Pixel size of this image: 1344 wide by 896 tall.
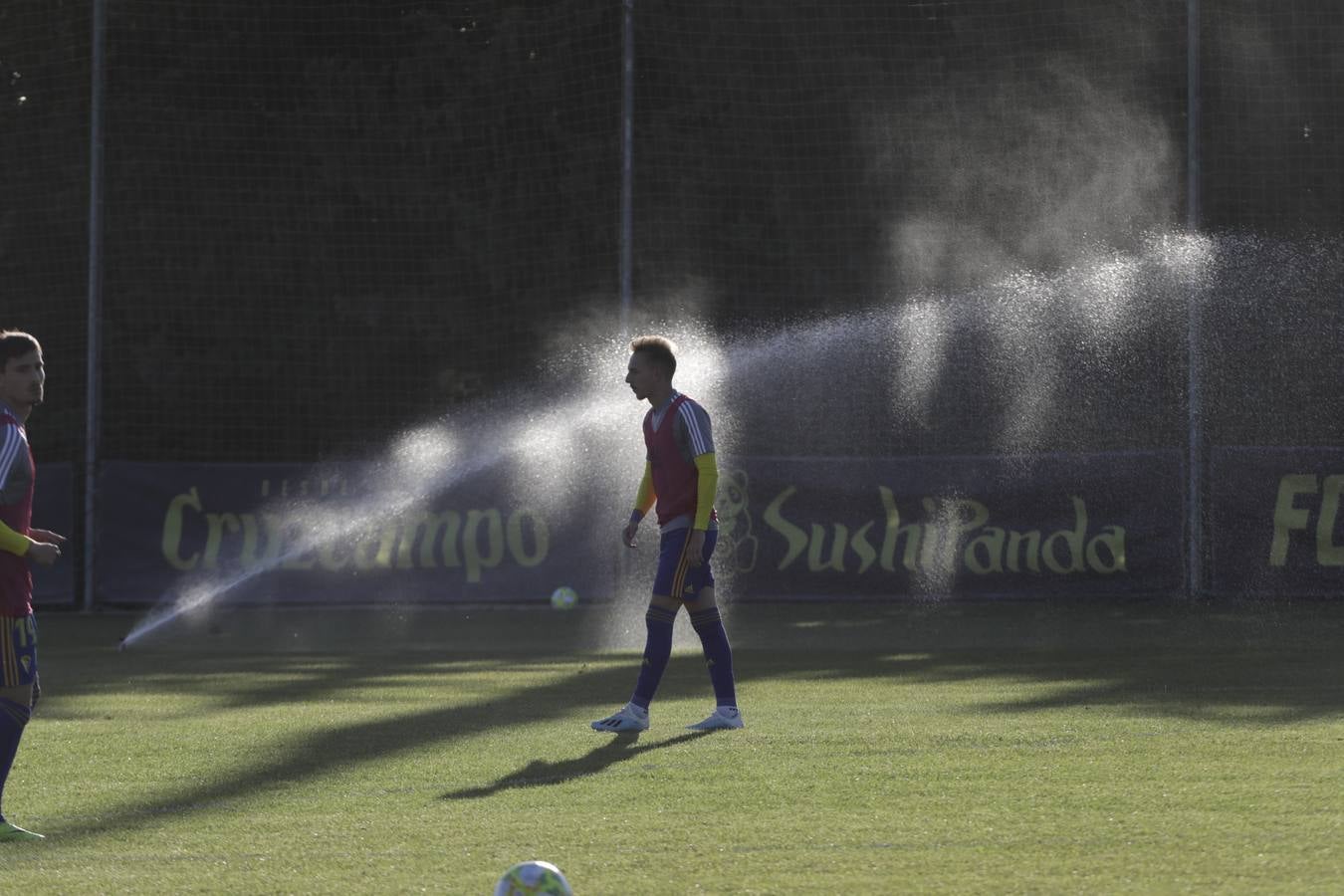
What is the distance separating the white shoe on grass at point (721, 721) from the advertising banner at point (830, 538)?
27.2 ft

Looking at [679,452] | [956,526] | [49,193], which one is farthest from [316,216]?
[679,452]

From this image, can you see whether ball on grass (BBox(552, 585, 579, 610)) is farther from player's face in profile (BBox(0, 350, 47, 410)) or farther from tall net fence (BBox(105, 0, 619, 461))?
player's face in profile (BBox(0, 350, 47, 410))

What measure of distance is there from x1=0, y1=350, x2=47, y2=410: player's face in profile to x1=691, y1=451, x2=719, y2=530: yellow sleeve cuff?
3.26 meters

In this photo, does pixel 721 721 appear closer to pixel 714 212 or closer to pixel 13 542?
pixel 13 542

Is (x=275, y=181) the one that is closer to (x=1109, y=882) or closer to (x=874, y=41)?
(x=874, y=41)

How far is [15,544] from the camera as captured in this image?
6184 millimetres

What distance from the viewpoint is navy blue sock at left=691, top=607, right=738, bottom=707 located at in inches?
350

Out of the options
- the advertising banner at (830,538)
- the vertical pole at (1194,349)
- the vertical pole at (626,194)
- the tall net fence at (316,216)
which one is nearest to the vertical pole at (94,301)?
the advertising banner at (830,538)

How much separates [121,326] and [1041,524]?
1162cm

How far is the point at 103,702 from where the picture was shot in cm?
1077

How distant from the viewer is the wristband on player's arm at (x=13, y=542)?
20.2 feet

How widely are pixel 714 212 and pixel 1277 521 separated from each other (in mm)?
7749

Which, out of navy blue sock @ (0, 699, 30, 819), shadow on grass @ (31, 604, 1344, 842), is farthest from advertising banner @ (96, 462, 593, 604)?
navy blue sock @ (0, 699, 30, 819)

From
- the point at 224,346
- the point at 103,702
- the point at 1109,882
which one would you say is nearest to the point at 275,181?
the point at 224,346
